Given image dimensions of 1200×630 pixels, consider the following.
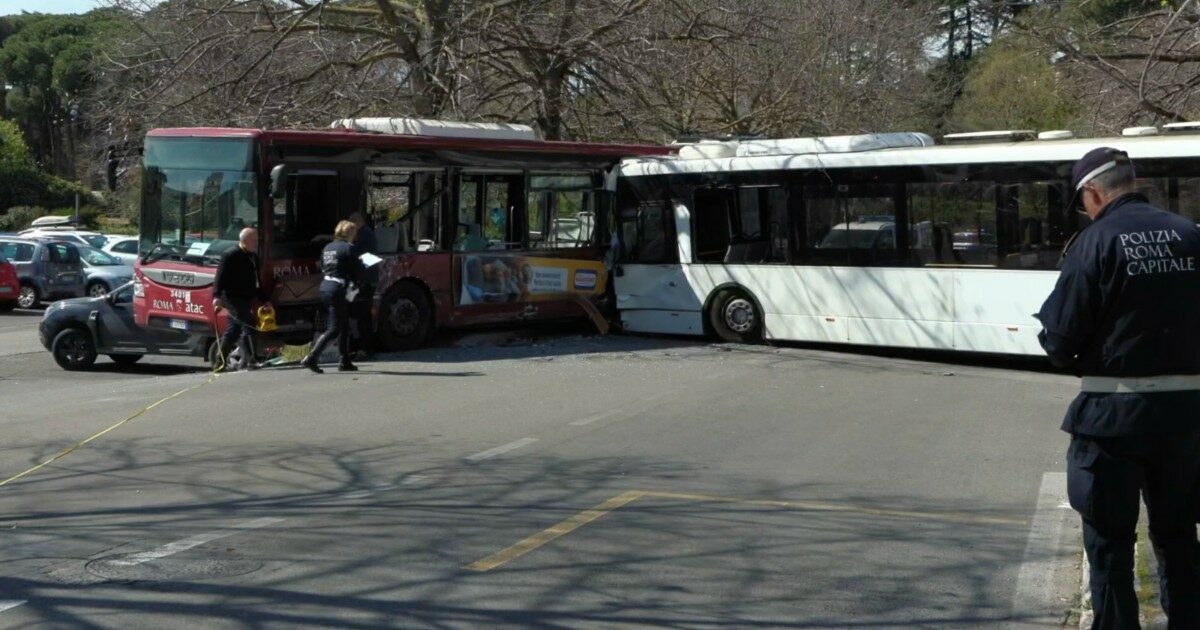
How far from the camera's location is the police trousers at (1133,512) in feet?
15.6

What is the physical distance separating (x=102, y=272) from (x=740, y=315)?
753 inches

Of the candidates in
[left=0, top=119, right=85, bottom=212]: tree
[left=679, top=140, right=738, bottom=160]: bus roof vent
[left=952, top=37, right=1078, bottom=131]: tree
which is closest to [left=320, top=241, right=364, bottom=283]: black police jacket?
[left=679, top=140, right=738, bottom=160]: bus roof vent

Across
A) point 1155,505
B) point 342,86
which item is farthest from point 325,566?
point 342,86

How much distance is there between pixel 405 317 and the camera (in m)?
17.9

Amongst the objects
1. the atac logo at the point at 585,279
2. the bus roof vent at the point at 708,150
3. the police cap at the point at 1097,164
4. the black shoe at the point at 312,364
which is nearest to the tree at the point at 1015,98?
the bus roof vent at the point at 708,150

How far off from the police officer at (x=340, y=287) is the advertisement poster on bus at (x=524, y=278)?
350 cm

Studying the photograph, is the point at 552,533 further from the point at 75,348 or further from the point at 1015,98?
the point at 1015,98

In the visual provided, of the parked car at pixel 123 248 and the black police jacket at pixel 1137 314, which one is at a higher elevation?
the parked car at pixel 123 248

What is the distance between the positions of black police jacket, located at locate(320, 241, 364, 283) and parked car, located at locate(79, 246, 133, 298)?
58.2ft

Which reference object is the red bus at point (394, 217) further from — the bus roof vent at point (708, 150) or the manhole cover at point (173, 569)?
the manhole cover at point (173, 569)

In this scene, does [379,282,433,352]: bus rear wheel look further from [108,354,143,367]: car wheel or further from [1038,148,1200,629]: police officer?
[1038,148,1200,629]: police officer

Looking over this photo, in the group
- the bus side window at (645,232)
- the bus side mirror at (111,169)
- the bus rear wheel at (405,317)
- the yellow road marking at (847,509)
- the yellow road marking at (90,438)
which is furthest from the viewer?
the bus side window at (645,232)

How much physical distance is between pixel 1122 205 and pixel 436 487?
5.21 metres

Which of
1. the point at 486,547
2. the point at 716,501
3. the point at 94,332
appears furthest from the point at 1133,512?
the point at 94,332
